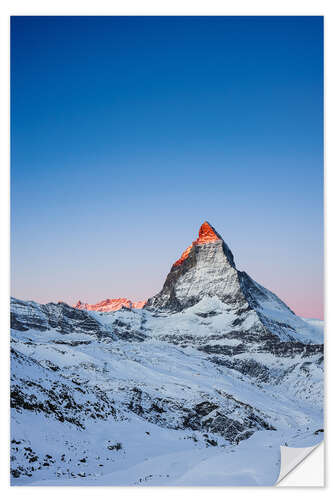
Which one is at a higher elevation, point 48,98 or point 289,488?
point 48,98

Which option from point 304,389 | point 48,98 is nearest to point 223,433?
point 48,98

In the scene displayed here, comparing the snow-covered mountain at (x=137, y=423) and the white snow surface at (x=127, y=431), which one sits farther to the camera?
the snow-covered mountain at (x=137, y=423)

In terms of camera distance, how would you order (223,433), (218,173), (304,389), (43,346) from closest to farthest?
(218,173), (223,433), (43,346), (304,389)

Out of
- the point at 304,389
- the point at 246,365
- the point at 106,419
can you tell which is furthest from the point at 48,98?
the point at 246,365

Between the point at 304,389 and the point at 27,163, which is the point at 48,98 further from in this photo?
the point at 304,389

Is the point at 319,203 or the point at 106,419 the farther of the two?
the point at 106,419

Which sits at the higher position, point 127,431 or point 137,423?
point 127,431

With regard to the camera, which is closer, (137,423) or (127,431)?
(127,431)

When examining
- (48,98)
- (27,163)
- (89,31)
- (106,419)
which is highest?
(89,31)

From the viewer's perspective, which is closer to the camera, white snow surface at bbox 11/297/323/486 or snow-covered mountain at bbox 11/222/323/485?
white snow surface at bbox 11/297/323/486

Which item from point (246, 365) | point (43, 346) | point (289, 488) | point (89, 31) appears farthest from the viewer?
point (246, 365)
